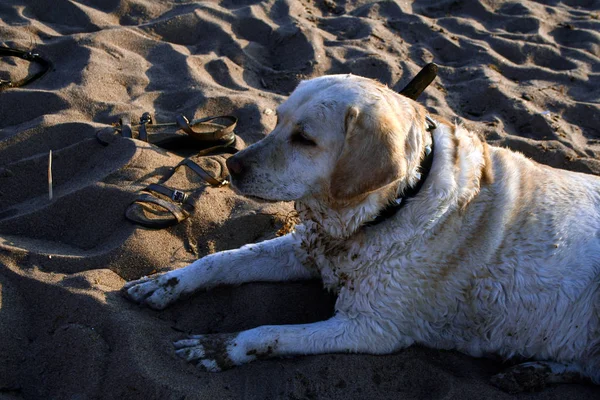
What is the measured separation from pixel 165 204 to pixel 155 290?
73 centimetres

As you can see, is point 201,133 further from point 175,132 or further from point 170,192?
point 170,192

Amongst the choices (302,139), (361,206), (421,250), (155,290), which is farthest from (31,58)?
(421,250)

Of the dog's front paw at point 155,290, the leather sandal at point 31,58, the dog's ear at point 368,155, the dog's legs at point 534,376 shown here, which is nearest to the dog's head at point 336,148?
the dog's ear at point 368,155

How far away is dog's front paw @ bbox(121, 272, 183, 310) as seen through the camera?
10.4ft

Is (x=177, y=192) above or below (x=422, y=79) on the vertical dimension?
below

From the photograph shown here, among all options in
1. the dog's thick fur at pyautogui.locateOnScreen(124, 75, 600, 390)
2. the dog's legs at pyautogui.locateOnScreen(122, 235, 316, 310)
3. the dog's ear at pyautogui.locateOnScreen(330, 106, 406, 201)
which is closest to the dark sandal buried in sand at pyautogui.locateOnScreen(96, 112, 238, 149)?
the dog's legs at pyautogui.locateOnScreen(122, 235, 316, 310)

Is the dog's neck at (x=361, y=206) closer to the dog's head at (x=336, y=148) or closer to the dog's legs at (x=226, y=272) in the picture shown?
the dog's head at (x=336, y=148)

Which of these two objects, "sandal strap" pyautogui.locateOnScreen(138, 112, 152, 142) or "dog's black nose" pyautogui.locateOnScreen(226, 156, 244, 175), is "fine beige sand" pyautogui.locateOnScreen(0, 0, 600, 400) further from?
"dog's black nose" pyautogui.locateOnScreen(226, 156, 244, 175)

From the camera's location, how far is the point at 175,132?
4.60 m

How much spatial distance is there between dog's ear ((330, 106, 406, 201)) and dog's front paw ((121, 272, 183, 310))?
3.73 feet

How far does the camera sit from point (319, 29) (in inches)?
259

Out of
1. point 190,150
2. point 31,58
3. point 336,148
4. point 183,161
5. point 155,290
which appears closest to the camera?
point 336,148

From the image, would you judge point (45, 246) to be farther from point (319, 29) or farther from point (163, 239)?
point (319, 29)

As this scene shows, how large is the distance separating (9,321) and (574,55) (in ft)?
21.4
